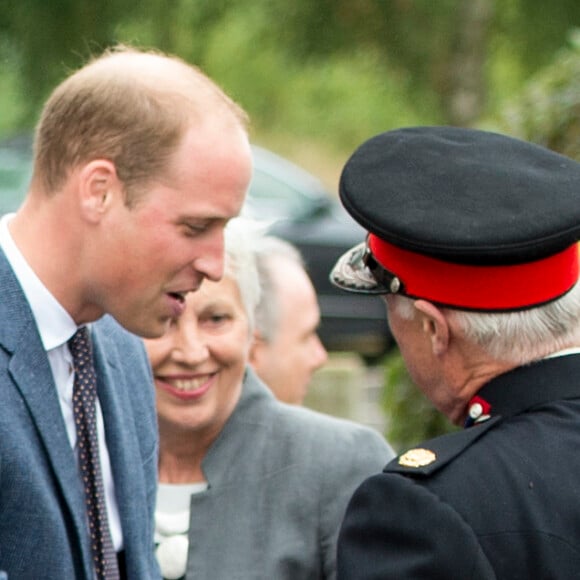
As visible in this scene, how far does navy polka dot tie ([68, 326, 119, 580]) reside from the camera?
2844 mm

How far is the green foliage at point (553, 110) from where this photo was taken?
5.03 metres

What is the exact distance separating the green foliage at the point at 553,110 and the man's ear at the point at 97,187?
2.52 m

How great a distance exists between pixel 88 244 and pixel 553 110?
2.74 meters

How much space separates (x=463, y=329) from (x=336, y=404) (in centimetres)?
464

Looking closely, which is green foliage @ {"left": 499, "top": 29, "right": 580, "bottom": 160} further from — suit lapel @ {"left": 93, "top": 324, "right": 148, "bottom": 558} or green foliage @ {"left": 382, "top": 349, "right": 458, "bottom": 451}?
suit lapel @ {"left": 93, "top": 324, "right": 148, "bottom": 558}

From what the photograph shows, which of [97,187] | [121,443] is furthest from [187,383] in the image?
[97,187]

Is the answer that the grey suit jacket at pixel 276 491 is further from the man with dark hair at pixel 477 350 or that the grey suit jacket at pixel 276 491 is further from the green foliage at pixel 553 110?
the green foliage at pixel 553 110

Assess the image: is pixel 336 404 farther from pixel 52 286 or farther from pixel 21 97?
pixel 52 286

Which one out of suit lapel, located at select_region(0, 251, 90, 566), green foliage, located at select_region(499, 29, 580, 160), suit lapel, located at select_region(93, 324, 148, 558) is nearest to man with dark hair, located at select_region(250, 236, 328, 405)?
green foliage, located at select_region(499, 29, 580, 160)

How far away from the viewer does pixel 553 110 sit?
5105 mm

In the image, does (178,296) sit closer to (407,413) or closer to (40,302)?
(40,302)

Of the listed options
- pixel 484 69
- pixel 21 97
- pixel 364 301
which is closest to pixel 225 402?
pixel 21 97

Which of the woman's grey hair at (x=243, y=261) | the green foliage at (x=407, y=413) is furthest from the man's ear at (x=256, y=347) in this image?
the green foliage at (x=407, y=413)

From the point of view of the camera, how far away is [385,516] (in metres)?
2.62
